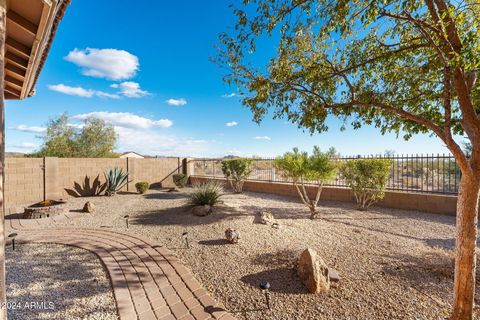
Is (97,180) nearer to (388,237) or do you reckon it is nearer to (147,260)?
(147,260)

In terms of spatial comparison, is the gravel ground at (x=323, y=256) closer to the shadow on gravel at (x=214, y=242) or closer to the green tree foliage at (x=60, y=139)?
the shadow on gravel at (x=214, y=242)

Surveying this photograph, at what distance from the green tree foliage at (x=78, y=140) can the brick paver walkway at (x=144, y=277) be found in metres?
16.1

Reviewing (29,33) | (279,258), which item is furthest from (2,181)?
(279,258)

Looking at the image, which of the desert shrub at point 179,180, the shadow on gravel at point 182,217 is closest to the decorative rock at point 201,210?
the shadow on gravel at point 182,217

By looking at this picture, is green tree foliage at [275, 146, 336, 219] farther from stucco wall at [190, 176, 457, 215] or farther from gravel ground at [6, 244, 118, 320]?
gravel ground at [6, 244, 118, 320]

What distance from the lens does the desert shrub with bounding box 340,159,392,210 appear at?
6531 millimetres

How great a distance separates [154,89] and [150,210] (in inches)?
364

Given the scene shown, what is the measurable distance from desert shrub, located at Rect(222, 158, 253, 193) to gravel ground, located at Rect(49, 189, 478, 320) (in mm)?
3775

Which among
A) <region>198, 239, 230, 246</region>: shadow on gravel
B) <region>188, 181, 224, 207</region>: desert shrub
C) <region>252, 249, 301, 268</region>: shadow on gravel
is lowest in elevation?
<region>198, 239, 230, 246</region>: shadow on gravel

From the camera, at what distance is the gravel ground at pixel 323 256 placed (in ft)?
7.82

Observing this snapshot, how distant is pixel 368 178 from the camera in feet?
21.7

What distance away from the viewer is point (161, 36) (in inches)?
353

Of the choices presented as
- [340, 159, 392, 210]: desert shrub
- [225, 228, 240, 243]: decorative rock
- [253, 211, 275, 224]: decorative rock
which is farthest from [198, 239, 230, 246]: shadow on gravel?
[340, 159, 392, 210]: desert shrub

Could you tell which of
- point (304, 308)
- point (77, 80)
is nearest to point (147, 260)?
point (304, 308)
